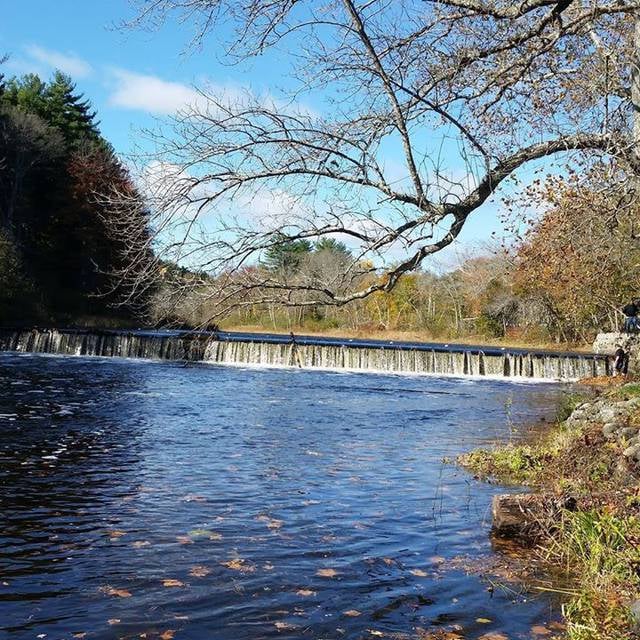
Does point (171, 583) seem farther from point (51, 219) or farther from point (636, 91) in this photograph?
point (51, 219)

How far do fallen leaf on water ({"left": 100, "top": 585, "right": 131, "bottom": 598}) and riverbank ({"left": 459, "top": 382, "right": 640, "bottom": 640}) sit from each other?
2.96m

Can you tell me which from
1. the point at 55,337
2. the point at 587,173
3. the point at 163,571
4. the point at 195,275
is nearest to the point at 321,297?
the point at 195,275

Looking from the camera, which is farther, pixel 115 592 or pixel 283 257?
pixel 283 257

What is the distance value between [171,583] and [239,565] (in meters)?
0.64

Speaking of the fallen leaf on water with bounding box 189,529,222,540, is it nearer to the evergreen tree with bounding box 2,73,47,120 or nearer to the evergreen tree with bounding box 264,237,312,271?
the evergreen tree with bounding box 264,237,312,271

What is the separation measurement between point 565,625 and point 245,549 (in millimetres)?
2744

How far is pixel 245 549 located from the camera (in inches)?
252

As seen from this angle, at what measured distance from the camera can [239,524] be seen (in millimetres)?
7203

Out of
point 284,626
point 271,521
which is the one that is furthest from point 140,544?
point 284,626

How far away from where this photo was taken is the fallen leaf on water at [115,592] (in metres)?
5.25

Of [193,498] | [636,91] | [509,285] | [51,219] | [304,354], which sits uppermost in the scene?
[51,219]

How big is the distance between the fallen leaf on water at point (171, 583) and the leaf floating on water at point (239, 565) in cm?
49

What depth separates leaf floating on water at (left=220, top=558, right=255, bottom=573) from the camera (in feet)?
19.3

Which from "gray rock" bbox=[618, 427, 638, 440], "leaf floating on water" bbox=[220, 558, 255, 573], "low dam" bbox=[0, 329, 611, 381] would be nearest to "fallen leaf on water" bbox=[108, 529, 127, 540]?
"leaf floating on water" bbox=[220, 558, 255, 573]
